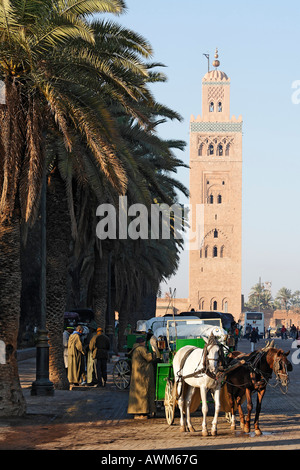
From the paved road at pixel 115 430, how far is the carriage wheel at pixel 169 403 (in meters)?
0.15

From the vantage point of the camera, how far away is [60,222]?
21047 mm

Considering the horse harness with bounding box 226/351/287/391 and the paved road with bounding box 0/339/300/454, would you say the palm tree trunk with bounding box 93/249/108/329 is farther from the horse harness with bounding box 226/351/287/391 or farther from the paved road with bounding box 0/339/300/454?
the horse harness with bounding box 226/351/287/391

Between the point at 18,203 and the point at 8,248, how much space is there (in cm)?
93

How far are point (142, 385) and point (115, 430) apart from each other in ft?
5.94

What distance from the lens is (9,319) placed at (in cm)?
1543

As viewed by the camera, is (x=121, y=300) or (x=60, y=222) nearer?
(x=60, y=222)

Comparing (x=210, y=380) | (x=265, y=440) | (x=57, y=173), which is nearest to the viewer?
(x=265, y=440)

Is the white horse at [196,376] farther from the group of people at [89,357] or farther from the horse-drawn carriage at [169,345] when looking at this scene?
the group of people at [89,357]

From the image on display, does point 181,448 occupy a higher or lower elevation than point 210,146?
lower

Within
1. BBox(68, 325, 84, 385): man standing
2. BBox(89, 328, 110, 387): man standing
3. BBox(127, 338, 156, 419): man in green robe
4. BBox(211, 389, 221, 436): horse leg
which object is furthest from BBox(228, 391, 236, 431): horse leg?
BBox(68, 325, 84, 385): man standing

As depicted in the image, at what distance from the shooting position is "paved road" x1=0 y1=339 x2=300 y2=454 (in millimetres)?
11711

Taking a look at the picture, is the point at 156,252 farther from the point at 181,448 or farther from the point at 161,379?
the point at 181,448

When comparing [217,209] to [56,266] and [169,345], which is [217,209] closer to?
[56,266]

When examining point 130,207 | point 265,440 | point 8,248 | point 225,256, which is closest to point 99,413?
point 8,248
